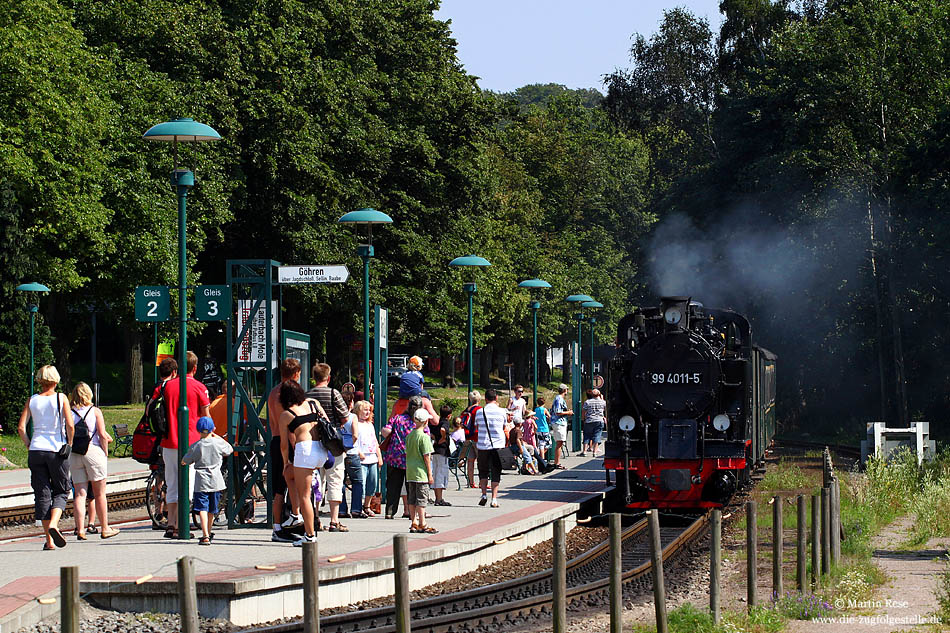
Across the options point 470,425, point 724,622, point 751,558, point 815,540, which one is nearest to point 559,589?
point 724,622

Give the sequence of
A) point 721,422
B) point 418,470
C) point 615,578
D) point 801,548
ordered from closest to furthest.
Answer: point 615,578 → point 801,548 → point 418,470 → point 721,422

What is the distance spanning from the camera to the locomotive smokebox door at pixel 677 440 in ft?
67.9

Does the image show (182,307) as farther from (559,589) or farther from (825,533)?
(825,533)

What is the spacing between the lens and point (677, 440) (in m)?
20.8

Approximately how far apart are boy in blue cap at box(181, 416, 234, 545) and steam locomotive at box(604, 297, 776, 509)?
8173 mm

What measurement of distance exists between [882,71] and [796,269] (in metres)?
7.65

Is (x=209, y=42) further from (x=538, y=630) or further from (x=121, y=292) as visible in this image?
(x=538, y=630)

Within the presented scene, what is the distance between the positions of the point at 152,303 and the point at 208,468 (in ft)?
6.49

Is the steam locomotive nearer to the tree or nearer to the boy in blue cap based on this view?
the boy in blue cap

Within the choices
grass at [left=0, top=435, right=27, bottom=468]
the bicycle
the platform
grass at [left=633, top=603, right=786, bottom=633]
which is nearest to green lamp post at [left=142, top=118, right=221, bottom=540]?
the platform

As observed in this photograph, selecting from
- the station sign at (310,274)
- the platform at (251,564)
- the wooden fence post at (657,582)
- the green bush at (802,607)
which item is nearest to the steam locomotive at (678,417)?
the platform at (251,564)

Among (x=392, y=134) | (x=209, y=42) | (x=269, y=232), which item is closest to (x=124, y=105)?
(x=209, y=42)

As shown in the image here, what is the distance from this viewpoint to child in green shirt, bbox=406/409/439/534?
15320mm

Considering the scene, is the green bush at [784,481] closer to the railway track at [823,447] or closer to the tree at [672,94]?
the railway track at [823,447]
